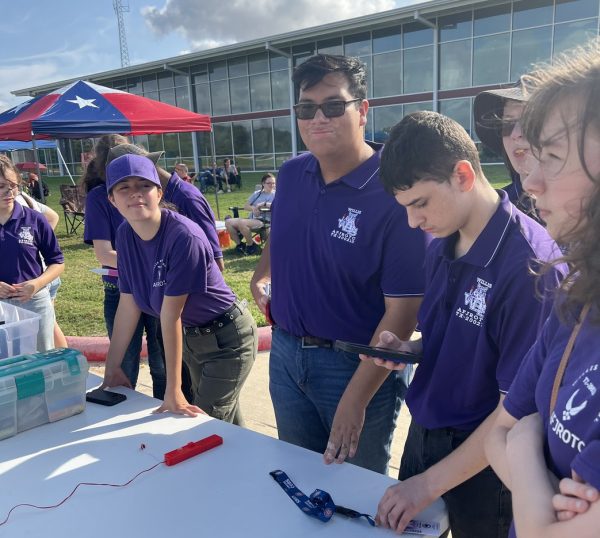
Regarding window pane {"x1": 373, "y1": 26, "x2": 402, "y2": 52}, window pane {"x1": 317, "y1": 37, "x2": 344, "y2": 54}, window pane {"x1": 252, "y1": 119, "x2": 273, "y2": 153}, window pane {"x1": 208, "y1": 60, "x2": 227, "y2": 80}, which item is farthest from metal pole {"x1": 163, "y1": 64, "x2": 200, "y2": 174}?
window pane {"x1": 373, "y1": 26, "x2": 402, "y2": 52}

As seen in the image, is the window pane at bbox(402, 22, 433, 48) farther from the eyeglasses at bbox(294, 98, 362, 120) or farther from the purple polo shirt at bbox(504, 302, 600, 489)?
the purple polo shirt at bbox(504, 302, 600, 489)

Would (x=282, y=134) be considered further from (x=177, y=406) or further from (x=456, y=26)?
(x=177, y=406)

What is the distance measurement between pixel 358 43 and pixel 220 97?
770 centimetres

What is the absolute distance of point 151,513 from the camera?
55.5 inches

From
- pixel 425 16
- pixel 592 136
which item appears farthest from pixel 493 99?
pixel 425 16

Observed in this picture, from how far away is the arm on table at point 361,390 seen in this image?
1693mm

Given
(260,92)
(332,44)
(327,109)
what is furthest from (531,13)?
(327,109)

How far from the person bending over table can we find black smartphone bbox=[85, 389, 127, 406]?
0.39ft

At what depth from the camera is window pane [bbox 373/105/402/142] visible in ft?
70.2

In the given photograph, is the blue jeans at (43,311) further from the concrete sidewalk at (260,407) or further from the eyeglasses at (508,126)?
the eyeglasses at (508,126)

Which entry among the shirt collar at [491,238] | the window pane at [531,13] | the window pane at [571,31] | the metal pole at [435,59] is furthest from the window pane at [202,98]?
the shirt collar at [491,238]

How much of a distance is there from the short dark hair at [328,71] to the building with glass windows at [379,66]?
639 inches

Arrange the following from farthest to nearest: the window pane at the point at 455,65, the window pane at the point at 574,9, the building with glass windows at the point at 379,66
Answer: the window pane at the point at 455,65 < the building with glass windows at the point at 379,66 < the window pane at the point at 574,9

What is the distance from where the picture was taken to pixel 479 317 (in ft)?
4.38
